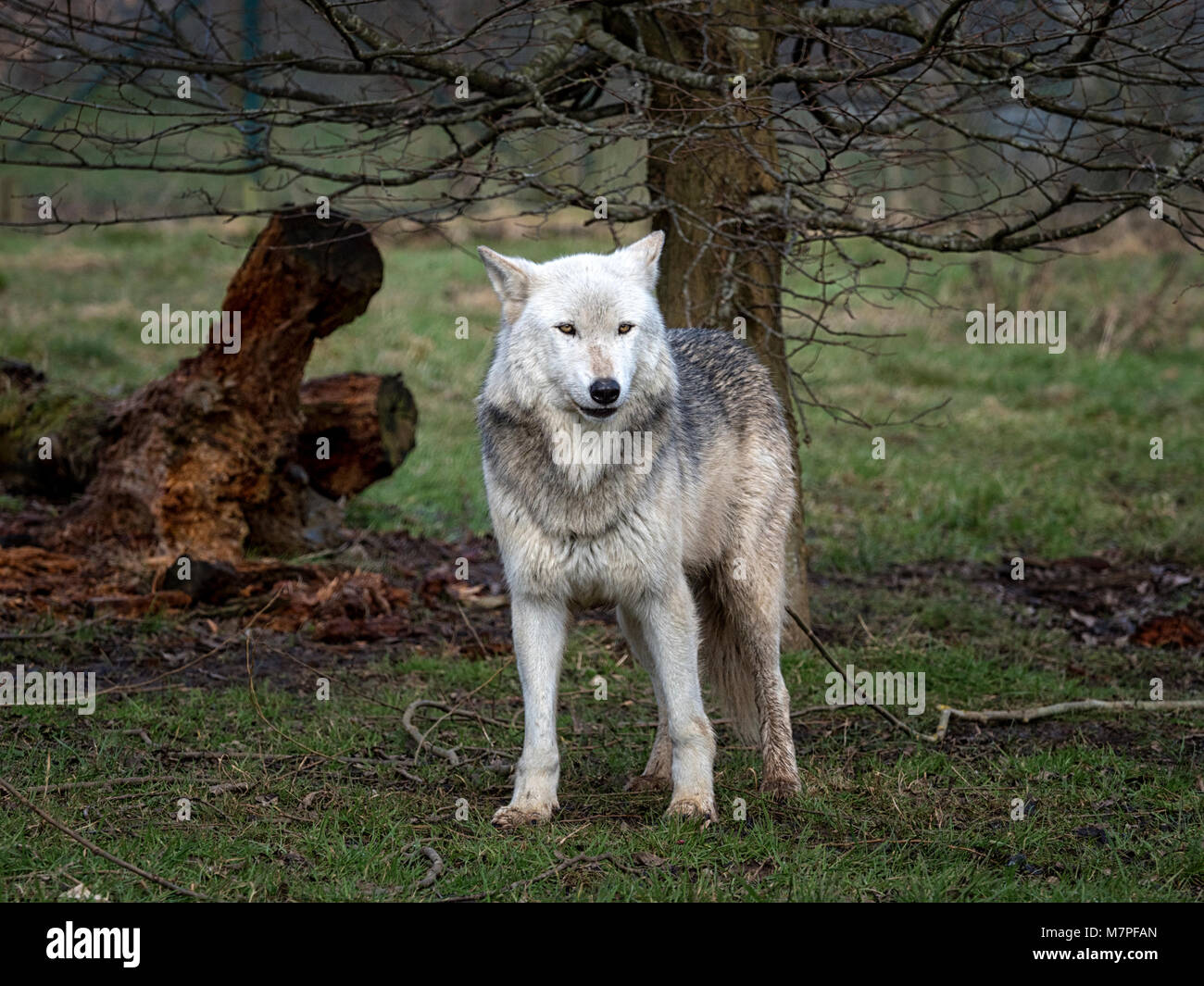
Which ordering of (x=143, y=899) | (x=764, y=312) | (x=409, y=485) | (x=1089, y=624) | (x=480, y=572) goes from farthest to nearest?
(x=409, y=485), (x=480, y=572), (x=1089, y=624), (x=764, y=312), (x=143, y=899)

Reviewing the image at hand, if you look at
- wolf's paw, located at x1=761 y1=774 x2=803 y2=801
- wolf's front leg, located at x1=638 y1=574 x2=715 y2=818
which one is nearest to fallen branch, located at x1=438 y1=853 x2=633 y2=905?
wolf's front leg, located at x1=638 y1=574 x2=715 y2=818

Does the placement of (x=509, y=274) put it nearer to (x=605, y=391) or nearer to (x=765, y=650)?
(x=605, y=391)

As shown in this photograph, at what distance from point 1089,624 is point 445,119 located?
4701 millimetres

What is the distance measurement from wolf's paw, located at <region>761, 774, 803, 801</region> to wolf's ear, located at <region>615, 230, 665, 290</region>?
6.66ft

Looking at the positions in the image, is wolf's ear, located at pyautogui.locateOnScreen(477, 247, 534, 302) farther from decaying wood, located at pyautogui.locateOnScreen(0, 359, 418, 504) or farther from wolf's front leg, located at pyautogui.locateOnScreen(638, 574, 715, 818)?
decaying wood, located at pyautogui.locateOnScreen(0, 359, 418, 504)

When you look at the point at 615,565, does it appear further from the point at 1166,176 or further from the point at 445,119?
the point at 1166,176

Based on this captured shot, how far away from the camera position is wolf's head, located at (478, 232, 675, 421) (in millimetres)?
4262

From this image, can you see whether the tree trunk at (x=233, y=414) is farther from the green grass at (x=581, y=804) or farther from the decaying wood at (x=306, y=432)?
the green grass at (x=581, y=804)

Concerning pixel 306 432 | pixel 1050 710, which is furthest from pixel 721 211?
pixel 306 432

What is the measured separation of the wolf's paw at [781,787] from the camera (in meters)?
4.79

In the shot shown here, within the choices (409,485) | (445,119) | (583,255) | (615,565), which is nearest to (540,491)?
(615,565)

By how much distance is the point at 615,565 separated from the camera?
4523mm

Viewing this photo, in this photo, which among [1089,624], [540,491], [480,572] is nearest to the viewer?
[540,491]

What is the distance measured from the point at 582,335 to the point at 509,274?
44 centimetres
